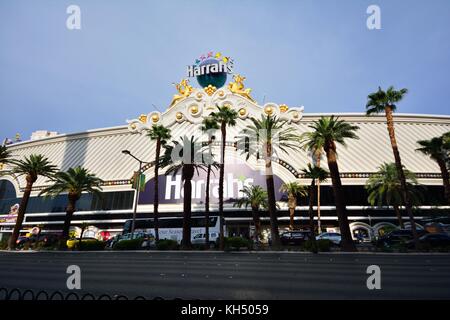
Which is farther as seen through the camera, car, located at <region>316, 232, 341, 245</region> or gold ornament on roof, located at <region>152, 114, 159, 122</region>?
gold ornament on roof, located at <region>152, 114, 159, 122</region>

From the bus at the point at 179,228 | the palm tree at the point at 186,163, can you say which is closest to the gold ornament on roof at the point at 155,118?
the bus at the point at 179,228

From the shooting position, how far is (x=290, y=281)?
1002 cm

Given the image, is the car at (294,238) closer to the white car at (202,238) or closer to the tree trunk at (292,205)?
the white car at (202,238)

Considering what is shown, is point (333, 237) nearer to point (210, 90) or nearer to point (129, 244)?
point (129, 244)

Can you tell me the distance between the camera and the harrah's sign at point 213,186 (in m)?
Result: 54.6

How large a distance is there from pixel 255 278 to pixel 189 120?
179ft

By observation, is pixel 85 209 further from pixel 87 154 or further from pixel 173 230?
pixel 173 230

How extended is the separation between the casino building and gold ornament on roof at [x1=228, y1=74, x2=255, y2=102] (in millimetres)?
228

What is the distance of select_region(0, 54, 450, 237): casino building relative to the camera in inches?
2061

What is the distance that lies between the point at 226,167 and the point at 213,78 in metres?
21.0

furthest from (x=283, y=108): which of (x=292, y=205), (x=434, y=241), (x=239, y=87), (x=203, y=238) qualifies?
(x=434, y=241)

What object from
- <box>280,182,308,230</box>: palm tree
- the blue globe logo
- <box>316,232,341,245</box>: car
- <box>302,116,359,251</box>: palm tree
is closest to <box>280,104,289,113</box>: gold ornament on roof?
the blue globe logo

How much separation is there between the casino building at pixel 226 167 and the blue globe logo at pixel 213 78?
25 centimetres

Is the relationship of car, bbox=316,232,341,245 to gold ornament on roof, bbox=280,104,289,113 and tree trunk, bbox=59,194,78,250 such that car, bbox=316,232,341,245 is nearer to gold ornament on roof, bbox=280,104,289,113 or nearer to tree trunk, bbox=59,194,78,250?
tree trunk, bbox=59,194,78,250
